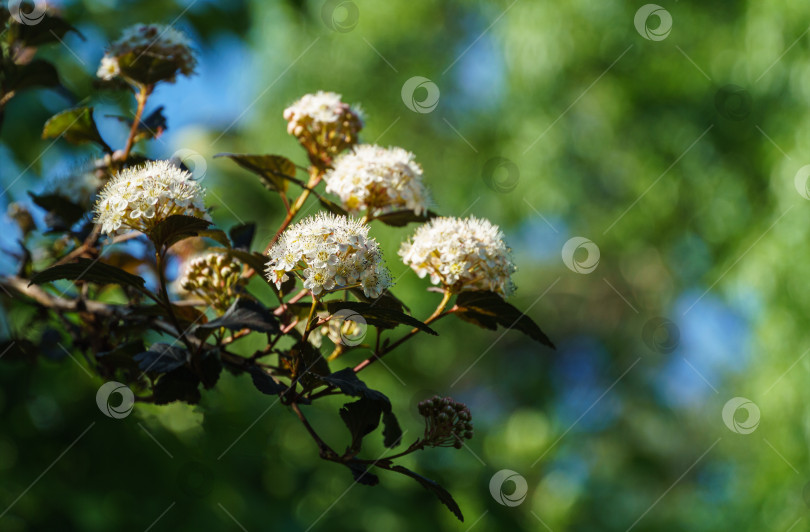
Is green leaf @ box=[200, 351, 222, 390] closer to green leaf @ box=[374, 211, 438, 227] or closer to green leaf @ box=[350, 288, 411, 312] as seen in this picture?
green leaf @ box=[350, 288, 411, 312]

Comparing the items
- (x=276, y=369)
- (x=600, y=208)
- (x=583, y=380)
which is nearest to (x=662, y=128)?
(x=600, y=208)

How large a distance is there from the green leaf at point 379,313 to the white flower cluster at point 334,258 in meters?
0.02

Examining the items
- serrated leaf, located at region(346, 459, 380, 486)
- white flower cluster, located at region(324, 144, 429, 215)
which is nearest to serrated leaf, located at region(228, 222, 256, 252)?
white flower cluster, located at region(324, 144, 429, 215)

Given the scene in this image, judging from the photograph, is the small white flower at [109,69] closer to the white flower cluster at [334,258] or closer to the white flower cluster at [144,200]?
the white flower cluster at [144,200]

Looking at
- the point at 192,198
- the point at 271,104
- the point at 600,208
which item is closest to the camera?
the point at 192,198

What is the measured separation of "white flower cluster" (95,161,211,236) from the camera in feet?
2.30

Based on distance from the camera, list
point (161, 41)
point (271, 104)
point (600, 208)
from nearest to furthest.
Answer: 1. point (161, 41)
2. point (600, 208)
3. point (271, 104)

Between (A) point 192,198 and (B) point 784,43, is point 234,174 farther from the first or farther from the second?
(A) point 192,198

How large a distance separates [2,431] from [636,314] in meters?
5.07

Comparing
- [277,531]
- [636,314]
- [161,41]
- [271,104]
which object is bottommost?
[277,531]

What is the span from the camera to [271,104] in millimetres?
4996

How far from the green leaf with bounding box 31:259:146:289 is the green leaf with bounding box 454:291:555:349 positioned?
335 millimetres

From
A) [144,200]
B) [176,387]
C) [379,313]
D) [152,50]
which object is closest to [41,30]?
[152,50]

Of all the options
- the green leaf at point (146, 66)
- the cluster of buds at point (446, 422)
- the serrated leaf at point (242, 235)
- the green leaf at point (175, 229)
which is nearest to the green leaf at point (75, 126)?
the green leaf at point (146, 66)
